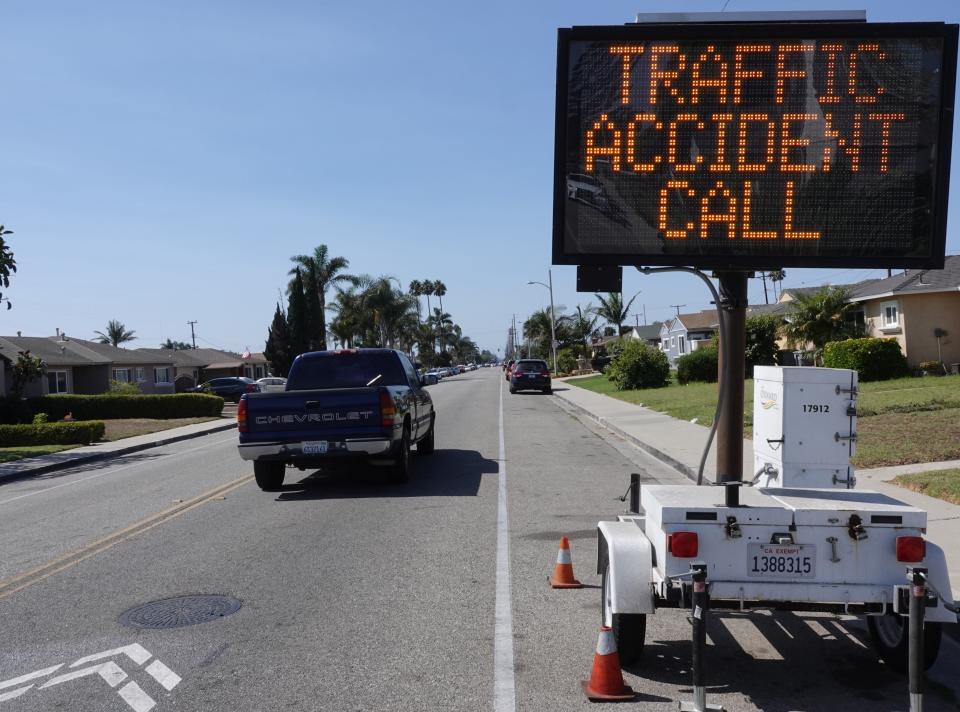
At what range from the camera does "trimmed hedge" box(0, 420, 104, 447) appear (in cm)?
2403

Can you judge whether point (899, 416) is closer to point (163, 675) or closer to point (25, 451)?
point (163, 675)

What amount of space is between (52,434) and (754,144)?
904 inches

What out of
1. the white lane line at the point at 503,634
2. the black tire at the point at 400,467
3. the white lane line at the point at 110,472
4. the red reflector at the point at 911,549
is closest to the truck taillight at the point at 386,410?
the black tire at the point at 400,467

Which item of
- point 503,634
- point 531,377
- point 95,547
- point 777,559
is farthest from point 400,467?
point 531,377

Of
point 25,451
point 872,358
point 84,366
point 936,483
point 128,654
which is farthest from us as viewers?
point 84,366

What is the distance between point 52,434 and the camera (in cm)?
2414

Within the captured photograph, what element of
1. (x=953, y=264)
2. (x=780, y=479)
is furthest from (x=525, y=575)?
(x=953, y=264)

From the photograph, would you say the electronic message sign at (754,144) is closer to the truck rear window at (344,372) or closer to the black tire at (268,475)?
the black tire at (268,475)

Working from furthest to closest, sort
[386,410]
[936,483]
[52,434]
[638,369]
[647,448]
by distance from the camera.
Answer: [638,369] → [52,434] → [647,448] → [386,410] → [936,483]

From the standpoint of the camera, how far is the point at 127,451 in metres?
22.0

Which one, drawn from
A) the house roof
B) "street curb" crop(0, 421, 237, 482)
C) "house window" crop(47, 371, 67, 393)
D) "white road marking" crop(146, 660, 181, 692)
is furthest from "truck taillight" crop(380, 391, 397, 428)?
"house window" crop(47, 371, 67, 393)

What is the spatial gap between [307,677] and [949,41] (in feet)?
21.0

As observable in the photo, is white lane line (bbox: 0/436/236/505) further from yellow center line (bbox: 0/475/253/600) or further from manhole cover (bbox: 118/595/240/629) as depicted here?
manhole cover (bbox: 118/595/240/629)

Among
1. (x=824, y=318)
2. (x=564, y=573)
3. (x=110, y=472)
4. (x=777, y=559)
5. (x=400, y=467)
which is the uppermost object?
(x=824, y=318)
